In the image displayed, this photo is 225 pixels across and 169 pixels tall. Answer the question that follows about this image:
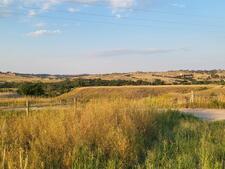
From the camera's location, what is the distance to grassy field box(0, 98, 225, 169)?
36.0 ft

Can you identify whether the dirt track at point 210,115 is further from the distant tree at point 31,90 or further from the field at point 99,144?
the distant tree at point 31,90

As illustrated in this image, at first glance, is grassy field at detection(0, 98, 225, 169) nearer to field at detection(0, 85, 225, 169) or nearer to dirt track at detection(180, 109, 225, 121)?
field at detection(0, 85, 225, 169)

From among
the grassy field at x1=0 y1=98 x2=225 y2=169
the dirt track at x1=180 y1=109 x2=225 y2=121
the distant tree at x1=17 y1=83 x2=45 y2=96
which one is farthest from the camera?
the distant tree at x1=17 y1=83 x2=45 y2=96

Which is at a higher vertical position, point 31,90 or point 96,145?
point 96,145

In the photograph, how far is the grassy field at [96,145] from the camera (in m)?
11.0

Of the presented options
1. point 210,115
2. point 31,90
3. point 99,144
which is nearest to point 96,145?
point 99,144

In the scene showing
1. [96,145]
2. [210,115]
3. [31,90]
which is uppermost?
[96,145]

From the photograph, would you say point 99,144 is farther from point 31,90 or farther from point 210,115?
point 31,90

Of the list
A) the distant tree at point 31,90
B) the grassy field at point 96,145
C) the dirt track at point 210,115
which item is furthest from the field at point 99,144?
the distant tree at point 31,90

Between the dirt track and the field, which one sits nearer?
the field

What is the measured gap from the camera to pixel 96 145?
13172 millimetres

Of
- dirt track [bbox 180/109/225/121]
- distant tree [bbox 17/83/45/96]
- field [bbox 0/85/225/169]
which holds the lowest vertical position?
distant tree [bbox 17/83/45/96]

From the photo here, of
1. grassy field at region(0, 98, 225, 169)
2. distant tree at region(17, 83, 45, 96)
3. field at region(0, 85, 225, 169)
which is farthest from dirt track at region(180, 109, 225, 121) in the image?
distant tree at region(17, 83, 45, 96)

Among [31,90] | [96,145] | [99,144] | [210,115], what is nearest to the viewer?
[99,144]
